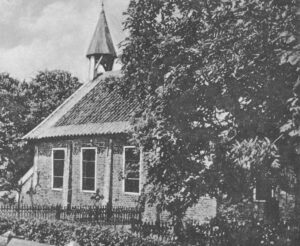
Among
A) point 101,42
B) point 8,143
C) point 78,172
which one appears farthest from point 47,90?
point 8,143

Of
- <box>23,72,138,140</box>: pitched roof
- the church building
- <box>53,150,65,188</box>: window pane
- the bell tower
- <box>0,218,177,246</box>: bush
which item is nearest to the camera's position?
<box>0,218,177,246</box>: bush

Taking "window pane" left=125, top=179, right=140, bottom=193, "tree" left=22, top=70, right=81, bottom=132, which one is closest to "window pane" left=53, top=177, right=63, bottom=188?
"window pane" left=125, top=179, right=140, bottom=193

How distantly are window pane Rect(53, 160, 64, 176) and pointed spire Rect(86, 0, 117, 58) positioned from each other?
7855 millimetres

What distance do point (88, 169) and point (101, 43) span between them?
30.9ft

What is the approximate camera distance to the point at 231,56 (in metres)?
7.52

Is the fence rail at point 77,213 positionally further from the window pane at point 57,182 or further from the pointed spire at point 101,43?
the pointed spire at point 101,43

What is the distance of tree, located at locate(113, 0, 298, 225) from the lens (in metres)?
7.36

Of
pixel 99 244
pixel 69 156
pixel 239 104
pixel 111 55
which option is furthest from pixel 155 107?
pixel 111 55

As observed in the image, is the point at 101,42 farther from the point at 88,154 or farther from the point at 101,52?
the point at 88,154

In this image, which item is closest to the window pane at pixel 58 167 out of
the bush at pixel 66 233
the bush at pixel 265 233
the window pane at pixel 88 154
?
the window pane at pixel 88 154

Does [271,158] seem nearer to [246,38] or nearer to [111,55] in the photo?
Result: [246,38]

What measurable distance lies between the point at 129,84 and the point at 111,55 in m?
20.2

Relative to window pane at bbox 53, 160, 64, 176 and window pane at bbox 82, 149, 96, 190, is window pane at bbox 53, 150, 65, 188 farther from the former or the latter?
window pane at bbox 82, 149, 96, 190

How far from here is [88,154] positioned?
22938 mm
